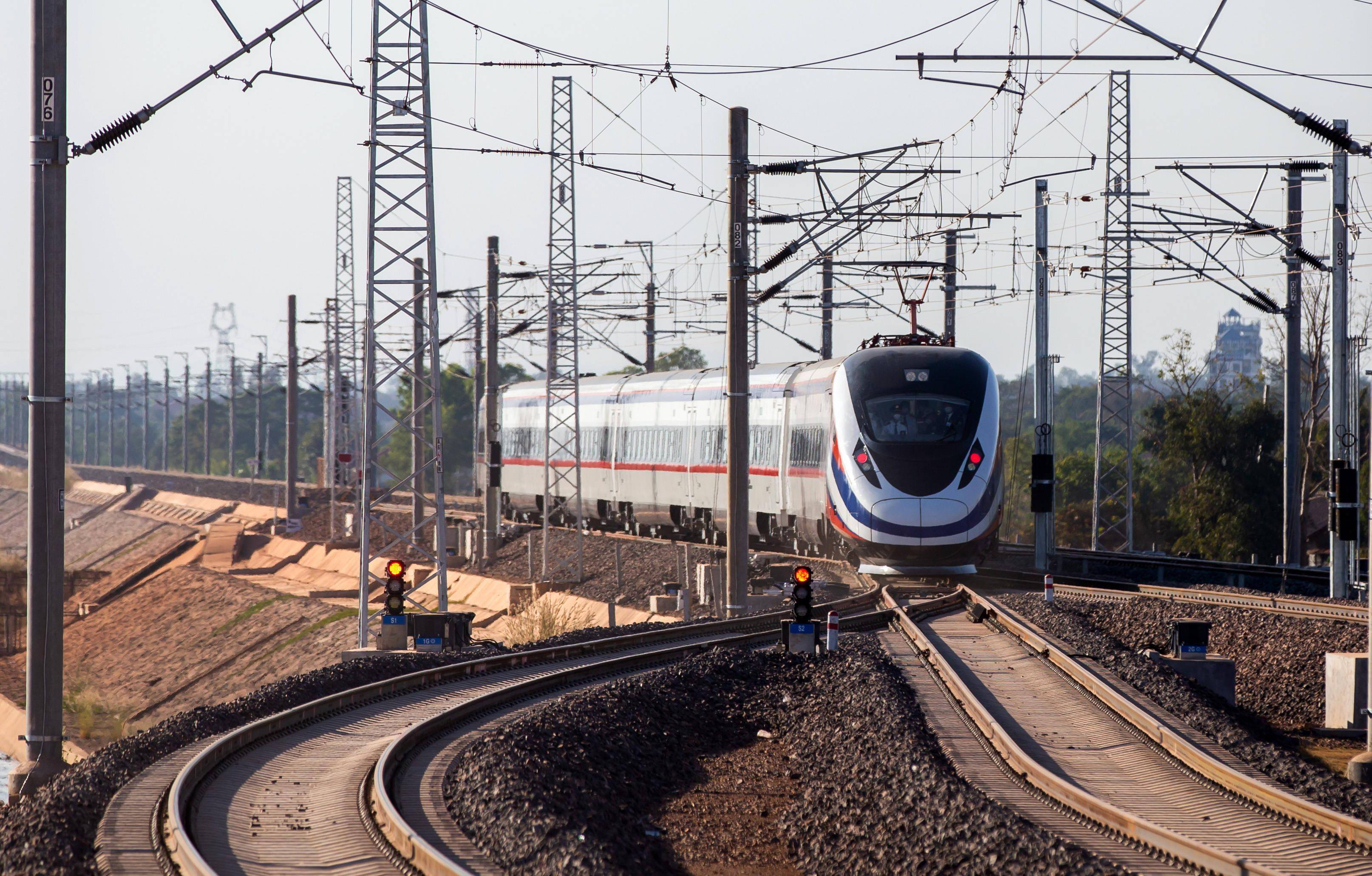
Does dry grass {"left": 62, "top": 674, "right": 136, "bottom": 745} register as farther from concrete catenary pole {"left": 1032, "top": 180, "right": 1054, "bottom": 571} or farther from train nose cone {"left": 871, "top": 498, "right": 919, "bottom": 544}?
concrete catenary pole {"left": 1032, "top": 180, "right": 1054, "bottom": 571}

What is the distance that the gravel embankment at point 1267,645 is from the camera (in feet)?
58.1

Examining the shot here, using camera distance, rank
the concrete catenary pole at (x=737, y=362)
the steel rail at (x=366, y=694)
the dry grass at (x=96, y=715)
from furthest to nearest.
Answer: the dry grass at (x=96, y=715) → the concrete catenary pole at (x=737, y=362) → the steel rail at (x=366, y=694)

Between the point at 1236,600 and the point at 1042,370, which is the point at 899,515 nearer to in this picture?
the point at 1236,600

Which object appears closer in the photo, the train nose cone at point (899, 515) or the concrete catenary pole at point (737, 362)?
the concrete catenary pole at point (737, 362)

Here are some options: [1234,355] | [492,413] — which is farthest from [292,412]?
[1234,355]

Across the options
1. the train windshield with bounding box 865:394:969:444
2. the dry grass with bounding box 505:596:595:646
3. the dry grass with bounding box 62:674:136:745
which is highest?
the train windshield with bounding box 865:394:969:444

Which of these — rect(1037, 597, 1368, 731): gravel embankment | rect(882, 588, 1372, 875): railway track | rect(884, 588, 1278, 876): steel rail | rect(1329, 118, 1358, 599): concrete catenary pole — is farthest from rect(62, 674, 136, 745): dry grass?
rect(1329, 118, 1358, 599): concrete catenary pole

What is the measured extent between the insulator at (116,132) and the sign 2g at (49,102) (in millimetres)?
321

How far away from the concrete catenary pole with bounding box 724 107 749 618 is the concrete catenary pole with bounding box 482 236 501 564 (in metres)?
13.7

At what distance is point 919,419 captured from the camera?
22922mm

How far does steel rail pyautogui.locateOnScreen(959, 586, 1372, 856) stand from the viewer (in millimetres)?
9062

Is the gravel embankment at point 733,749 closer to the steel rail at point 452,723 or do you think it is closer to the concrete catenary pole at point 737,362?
the steel rail at point 452,723

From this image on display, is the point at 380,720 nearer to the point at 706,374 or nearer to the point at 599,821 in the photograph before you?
the point at 599,821

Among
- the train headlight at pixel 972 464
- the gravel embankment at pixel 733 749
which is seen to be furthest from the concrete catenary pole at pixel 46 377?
the train headlight at pixel 972 464
